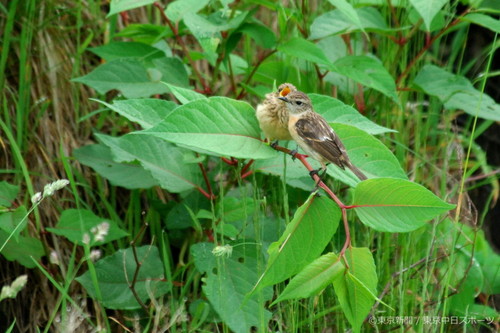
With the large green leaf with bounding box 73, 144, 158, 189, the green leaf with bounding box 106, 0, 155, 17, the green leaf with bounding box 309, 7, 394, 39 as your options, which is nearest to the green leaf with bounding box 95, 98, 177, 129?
the green leaf with bounding box 106, 0, 155, 17

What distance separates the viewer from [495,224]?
4742 mm

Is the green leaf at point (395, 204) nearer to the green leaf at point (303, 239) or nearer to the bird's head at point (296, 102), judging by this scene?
the green leaf at point (303, 239)

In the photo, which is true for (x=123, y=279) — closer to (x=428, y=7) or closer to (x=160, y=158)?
(x=160, y=158)

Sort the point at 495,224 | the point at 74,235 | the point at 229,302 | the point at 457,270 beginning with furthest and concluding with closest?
the point at 495,224, the point at 457,270, the point at 74,235, the point at 229,302

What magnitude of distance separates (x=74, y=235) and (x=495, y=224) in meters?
3.20

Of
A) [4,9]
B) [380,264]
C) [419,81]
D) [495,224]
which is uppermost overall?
[4,9]

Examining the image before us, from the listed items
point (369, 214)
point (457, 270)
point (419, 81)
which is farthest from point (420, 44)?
point (369, 214)

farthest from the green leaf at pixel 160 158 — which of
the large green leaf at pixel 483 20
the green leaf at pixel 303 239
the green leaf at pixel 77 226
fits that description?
the large green leaf at pixel 483 20

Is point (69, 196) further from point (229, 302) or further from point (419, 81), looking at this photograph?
point (419, 81)

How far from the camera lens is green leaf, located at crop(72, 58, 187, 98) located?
107 inches

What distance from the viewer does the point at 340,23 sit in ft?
9.00

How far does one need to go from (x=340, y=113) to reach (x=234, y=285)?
0.72 m

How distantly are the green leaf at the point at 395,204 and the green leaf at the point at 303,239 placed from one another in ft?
0.27

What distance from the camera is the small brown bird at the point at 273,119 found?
1.94 m
